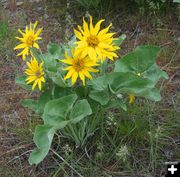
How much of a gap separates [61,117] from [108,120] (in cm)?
43

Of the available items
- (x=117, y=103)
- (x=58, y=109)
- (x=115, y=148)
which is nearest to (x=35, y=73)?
(x=58, y=109)


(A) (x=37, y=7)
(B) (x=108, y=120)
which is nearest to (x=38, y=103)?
(B) (x=108, y=120)

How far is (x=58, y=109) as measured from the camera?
2121mm

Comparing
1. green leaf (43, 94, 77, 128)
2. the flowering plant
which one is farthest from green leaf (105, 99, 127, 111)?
green leaf (43, 94, 77, 128)

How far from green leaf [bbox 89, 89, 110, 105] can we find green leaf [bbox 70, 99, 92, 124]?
77 mm

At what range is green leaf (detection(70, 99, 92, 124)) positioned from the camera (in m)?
2.05

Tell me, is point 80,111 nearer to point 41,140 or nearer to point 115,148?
point 41,140

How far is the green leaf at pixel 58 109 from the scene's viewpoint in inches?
82.4

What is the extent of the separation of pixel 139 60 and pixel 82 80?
1.15ft

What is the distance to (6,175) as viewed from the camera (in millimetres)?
2373

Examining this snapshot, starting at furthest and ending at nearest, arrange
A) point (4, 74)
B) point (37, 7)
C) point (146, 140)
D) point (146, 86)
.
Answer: point (37, 7) → point (4, 74) → point (146, 140) → point (146, 86)

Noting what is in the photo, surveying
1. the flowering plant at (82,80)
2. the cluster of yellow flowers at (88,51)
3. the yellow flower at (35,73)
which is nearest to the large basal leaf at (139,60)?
the flowering plant at (82,80)

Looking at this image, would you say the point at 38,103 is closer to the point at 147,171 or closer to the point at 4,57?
the point at 147,171

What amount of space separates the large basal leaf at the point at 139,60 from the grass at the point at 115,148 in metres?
0.28
